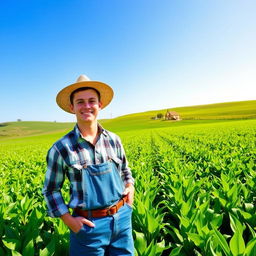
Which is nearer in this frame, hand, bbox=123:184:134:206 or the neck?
the neck

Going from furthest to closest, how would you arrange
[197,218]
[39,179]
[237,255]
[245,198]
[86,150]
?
[39,179]
[245,198]
[197,218]
[86,150]
[237,255]

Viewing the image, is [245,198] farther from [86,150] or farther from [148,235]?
[86,150]

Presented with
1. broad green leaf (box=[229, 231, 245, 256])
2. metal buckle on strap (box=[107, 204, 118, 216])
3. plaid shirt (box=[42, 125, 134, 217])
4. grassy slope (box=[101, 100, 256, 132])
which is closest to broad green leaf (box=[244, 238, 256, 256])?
broad green leaf (box=[229, 231, 245, 256])

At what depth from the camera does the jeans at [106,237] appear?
202 cm

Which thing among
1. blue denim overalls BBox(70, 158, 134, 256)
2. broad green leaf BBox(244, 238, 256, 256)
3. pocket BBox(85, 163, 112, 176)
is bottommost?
broad green leaf BBox(244, 238, 256, 256)

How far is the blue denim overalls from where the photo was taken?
79.7 inches

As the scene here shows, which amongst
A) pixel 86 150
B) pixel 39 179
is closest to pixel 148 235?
pixel 86 150

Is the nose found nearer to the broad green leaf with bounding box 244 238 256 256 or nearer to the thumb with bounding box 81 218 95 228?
the thumb with bounding box 81 218 95 228

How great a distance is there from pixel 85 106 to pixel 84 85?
225 mm

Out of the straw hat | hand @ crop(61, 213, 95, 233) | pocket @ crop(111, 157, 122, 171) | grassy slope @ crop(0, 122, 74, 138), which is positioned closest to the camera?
hand @ crop(61, 213, 95, 233)

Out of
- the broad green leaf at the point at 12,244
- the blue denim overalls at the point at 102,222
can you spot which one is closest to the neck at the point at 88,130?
the blue denim overalls at the point at 102,222

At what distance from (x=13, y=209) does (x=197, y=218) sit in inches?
115

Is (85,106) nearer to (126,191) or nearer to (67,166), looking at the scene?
(67,166)

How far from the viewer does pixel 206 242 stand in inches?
89.6
